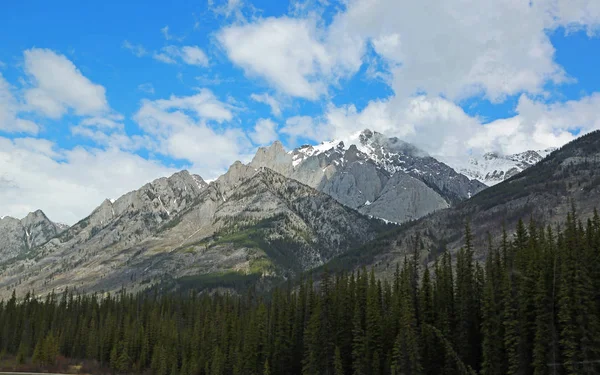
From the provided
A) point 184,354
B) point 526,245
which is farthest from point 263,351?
point 526,245

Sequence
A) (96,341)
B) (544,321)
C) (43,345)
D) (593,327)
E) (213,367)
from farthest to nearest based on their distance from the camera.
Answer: (96,341), (43,345), (213,367), (544,321), (593,327)

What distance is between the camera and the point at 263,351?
416 ft

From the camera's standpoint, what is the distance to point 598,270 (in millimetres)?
75875

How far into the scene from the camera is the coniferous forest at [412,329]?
7175 cm

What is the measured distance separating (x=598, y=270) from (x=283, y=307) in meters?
80.4

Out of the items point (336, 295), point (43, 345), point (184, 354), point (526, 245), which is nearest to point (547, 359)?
point (526, 245)

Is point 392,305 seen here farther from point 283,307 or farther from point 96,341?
point 96,341

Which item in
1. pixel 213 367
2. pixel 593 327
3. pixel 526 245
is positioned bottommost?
pixel 213 367

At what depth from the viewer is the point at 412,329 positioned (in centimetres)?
8988

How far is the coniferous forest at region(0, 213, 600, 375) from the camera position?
7175 cm

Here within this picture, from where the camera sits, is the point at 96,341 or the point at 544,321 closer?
the point at 544,321

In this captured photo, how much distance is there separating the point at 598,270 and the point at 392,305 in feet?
128

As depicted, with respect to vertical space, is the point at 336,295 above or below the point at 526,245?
below

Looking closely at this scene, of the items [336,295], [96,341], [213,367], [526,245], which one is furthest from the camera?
[96,341]
